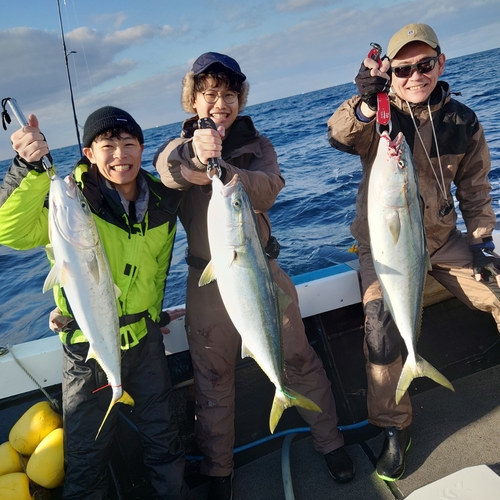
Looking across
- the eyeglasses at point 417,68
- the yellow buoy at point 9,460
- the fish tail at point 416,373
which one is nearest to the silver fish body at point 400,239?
the fish tail at point 416,373

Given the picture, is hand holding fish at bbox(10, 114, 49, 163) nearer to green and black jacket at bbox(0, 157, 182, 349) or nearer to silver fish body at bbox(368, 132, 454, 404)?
green and black jacket at bbox(0, 157, 182, 349)

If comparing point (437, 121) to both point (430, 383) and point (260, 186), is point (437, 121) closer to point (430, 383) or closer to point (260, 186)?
point (260, 186)

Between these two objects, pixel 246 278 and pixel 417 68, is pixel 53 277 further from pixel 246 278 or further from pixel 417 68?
pixel 417 68

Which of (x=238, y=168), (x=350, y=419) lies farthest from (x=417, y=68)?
(x=350, y=419)

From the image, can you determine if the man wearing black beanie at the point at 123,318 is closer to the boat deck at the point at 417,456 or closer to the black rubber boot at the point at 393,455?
the boat deck at the point at 417,456

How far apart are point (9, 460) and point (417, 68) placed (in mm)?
4244

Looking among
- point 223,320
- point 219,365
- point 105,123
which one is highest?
point 105,123

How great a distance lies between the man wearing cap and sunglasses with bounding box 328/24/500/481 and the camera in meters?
3.34

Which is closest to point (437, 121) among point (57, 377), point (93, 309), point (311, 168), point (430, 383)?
point (430, 383)

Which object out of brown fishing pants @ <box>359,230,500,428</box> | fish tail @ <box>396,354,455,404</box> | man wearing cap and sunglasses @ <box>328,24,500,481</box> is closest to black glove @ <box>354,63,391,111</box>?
man wearing cap and sunglasses @ <box>328,24,500,481</box>

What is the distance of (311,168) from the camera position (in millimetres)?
15711

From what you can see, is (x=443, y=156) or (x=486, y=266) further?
(x=443, y=156)

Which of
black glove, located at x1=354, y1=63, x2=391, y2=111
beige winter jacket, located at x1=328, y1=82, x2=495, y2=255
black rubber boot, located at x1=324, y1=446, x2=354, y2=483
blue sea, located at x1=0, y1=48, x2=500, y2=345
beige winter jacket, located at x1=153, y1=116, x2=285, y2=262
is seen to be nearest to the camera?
beige winter jacket, located at x1=153, y1=116, x2=285, y2=262

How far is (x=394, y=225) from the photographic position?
2.91 m
